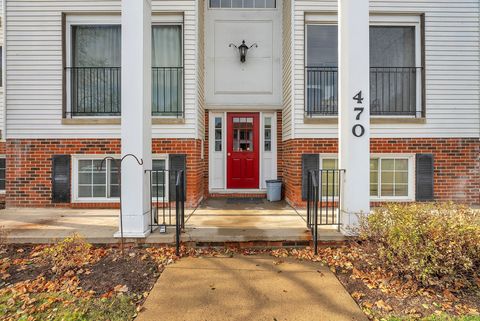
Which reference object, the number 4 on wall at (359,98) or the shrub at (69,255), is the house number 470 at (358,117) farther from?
the shrub at (69,255)

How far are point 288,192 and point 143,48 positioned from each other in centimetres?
436

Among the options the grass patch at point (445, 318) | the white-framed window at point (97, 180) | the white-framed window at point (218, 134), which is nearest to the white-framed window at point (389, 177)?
the white-framed window at point (218, 134)

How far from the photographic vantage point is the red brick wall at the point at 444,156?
6285 mm

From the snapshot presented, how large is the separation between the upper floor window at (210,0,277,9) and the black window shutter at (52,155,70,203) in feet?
17.4

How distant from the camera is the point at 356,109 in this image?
4320mm

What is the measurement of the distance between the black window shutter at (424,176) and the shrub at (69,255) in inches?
249

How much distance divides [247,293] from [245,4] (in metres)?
7.15

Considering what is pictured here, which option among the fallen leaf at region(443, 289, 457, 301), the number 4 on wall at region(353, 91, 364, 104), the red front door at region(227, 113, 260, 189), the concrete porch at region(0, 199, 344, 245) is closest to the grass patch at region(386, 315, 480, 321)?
the fallen leaf at region(443, 289, 457, 301)

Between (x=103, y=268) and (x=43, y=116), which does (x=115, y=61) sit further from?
(x=103, y=268)

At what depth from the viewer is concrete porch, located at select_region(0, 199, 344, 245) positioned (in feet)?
13.8

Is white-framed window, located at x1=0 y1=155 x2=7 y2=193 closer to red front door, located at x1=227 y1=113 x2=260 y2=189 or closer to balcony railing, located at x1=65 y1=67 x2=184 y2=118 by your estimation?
balcony railing, located at x1=65 y1=67 x2=184 y2=118

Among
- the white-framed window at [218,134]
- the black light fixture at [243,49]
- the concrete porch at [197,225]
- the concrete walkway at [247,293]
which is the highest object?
the black light fixture at [243,49]

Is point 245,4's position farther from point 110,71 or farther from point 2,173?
point 2,173

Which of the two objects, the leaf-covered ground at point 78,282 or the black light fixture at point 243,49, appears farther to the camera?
the black light fixture at point 243,49
